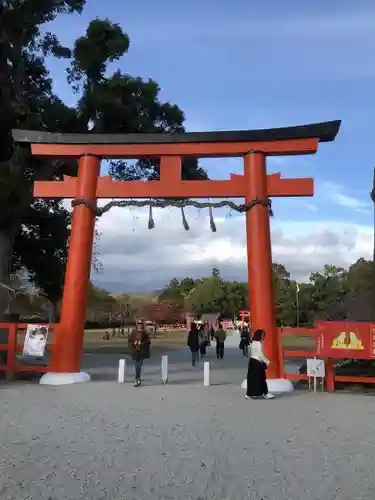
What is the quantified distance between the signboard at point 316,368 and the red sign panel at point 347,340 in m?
0.23

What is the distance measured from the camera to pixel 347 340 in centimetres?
1133

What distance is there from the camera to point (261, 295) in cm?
1217

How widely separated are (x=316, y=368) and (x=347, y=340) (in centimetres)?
96

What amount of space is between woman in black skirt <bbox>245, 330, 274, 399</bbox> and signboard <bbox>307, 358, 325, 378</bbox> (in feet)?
5.25

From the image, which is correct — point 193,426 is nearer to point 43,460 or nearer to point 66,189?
point 43,460

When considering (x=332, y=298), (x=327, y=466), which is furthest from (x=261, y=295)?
(x=332, y=298)

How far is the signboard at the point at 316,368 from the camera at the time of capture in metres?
11.6

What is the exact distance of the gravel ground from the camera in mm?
4516

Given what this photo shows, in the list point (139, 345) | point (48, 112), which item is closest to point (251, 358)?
point (139, 345)

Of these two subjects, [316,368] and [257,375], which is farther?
[316,368]

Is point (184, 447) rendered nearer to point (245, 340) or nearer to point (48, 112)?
point (48, 112)

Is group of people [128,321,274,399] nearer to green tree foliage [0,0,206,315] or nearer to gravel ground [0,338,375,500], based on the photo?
gravel ground [0,338,375,500]

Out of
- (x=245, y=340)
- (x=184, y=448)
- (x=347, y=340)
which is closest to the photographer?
(x=184, y=448)

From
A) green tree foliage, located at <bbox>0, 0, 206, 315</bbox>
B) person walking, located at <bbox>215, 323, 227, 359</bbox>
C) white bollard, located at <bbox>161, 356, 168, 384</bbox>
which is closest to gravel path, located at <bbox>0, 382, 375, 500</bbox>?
white bollard, located at <bbox>161, 356, 168, 384</bbox>
